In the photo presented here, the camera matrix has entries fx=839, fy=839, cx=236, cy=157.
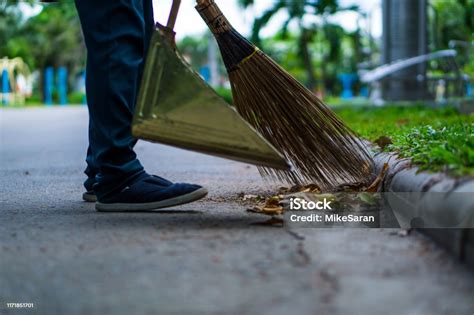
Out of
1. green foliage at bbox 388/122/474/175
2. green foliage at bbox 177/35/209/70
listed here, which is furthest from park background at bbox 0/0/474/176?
green foliage at bbox 177/35/209/70

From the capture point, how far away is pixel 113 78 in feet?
9.14

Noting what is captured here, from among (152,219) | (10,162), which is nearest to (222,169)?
(10,162)

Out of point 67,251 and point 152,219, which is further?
point 152,219

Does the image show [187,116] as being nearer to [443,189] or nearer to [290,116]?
[290,116]

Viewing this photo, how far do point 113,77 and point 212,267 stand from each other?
104 centimetres

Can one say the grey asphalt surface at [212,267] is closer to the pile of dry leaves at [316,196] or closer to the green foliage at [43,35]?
the pile of dry leaves at [316,196]

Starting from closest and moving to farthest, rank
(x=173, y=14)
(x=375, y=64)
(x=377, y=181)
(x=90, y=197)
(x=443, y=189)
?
(x=443, y=189)
(x=173, y=14)
(x=377, y=181)
(x=90, y=197)
(x=375, y=64)

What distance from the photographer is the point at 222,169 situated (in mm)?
4621

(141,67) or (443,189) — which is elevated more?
(141,67)

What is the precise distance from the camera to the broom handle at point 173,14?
2709 mm

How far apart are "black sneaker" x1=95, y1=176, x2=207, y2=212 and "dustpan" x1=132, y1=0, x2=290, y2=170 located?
0.69 ft

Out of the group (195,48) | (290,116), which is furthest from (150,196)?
(195,48)

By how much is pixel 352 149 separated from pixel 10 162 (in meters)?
3.01

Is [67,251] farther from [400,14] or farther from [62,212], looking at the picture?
[400,14]
